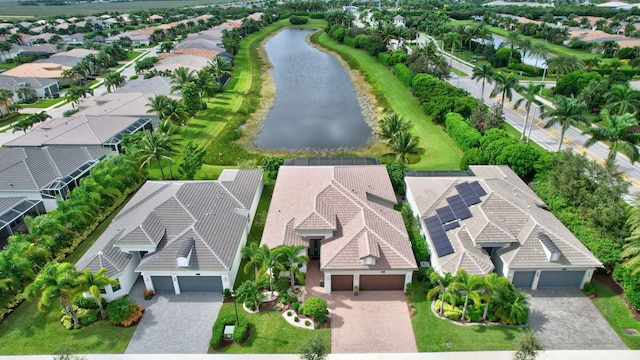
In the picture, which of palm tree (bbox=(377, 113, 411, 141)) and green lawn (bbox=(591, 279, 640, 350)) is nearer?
green lawn (bbox=(591, 279, 640, 350))

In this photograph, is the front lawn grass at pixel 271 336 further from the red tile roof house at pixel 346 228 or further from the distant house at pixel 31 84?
the distant house at pixel 31 84

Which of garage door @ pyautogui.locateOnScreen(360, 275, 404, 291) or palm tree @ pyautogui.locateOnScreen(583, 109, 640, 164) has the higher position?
palm tree @ pyautogui.locateOnScreen(583, 109, 640, 164)

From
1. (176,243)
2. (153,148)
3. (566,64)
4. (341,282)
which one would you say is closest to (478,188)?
Result: (341,282)

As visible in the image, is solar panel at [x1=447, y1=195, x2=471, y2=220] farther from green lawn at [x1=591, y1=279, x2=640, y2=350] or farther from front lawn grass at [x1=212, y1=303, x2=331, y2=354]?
front lawn grass at [x1=212, y1=303, x2=331, y2=354]

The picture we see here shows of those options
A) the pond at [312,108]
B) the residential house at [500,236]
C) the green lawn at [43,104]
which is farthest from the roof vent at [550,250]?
the green lawn at [43,104]

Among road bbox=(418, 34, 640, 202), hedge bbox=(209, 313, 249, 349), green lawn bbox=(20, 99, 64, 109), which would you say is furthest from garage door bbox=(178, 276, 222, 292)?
green lawn bbox=(20, 99, 64, 109)
